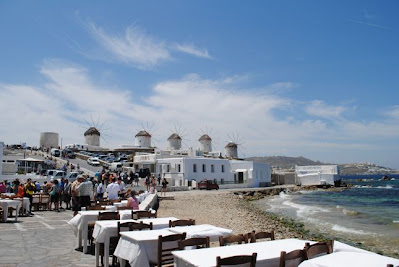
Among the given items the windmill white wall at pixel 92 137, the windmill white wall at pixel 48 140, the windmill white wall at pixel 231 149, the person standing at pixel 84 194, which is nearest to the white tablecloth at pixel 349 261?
the person standing at pixel 84 194

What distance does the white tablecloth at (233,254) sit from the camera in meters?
4.26

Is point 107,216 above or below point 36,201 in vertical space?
above

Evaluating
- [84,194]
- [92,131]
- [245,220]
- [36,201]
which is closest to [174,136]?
[92,131]

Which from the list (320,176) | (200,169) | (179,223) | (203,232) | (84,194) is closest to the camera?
(203,232)

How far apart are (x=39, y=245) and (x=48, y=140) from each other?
79.8 meters

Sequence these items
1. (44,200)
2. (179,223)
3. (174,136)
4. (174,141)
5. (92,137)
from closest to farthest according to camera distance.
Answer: (179,223) < (44,200) < (174,141) < (174,136) < (92,137)

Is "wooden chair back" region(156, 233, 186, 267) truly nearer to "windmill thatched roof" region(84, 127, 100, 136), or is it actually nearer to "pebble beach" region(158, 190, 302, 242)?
"pebble beach" region(158, 190, 302, 242)

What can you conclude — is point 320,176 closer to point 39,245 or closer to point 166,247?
point 39,245

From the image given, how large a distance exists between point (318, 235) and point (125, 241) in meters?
11.6

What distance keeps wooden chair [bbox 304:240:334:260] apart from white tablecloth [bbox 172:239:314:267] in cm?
39

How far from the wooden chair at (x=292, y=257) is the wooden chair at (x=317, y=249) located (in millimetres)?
80

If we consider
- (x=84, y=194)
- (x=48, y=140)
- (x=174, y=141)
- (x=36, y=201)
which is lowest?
(x=36, y=201)

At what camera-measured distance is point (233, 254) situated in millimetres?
4562

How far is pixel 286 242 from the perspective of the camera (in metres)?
5.55
